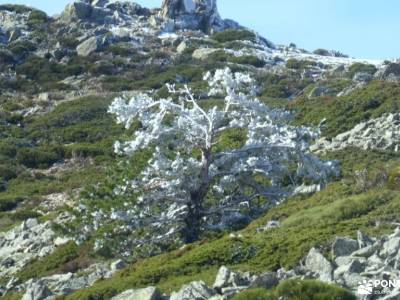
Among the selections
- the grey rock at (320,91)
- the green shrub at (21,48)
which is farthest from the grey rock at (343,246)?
the green shrub at (21,48)

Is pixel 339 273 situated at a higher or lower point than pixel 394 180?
lower

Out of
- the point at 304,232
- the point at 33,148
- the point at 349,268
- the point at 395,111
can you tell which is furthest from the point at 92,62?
the point at 349,268

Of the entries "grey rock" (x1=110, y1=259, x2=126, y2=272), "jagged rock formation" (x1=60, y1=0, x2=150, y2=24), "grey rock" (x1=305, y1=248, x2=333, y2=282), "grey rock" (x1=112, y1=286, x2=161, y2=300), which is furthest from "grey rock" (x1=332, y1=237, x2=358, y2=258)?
"jagged rock formation" (x1=60, y1=0, x2=150, y2=24)

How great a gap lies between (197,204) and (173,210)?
539 mm

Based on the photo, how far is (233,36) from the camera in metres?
74.5

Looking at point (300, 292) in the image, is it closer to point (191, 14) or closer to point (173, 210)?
point (173, 210)

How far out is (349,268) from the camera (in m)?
10.4

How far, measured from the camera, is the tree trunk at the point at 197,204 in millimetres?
17188

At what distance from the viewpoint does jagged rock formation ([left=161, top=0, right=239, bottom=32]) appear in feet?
258

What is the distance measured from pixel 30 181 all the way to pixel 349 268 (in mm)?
25134

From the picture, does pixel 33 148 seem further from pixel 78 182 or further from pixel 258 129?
pixel 258 129

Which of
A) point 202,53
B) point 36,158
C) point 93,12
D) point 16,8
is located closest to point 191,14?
point 93,12

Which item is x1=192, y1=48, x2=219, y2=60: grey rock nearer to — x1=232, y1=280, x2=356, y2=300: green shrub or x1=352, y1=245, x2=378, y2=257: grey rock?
x1=352, y1=245, x2=378, y2=257: grey rock

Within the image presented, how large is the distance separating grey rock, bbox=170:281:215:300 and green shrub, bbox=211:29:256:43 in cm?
6336
